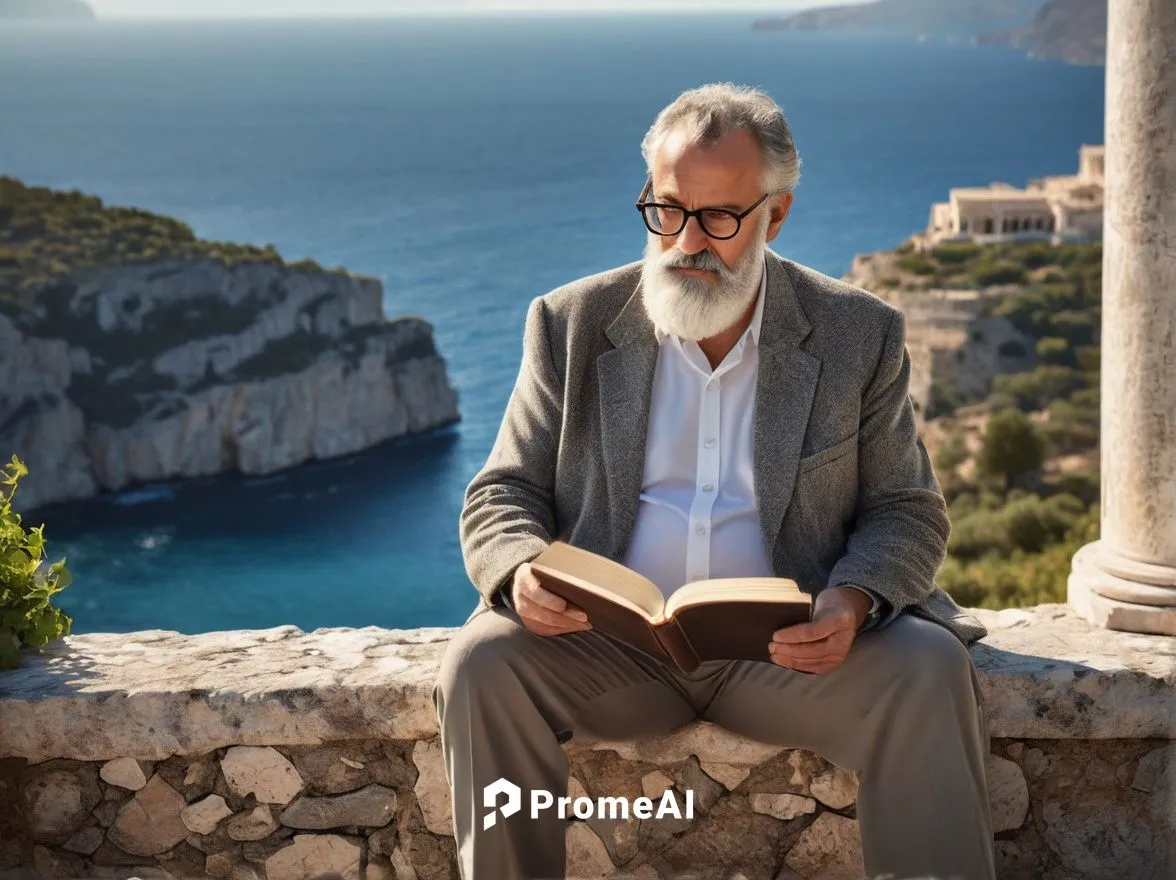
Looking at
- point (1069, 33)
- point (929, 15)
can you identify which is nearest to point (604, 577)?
point (1069, 33)

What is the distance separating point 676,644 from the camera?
1912mm

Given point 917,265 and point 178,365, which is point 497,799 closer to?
point 178,365

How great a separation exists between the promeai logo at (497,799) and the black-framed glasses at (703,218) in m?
0.90

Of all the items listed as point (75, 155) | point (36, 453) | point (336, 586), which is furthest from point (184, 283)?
point (75, 155)

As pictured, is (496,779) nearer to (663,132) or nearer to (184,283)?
(663,132)

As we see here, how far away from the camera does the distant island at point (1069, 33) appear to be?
82875 millimetres

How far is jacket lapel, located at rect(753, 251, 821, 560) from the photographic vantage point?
2.23 m

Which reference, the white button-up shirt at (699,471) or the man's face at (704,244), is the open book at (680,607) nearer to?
the white button-up shirt at (699,471)

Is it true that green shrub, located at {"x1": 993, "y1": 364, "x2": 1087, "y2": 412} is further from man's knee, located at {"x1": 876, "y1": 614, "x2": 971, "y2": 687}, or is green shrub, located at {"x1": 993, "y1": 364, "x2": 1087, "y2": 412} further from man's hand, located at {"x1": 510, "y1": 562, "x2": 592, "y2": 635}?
man's hand, located at {"x1": 510, "y1": 562, "x2": 592, "y2": 635}

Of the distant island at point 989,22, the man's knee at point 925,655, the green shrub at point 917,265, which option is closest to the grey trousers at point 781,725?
the man's knee at point 925,655

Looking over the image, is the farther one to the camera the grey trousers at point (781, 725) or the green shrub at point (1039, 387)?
the green shrub at point (1039, 387)

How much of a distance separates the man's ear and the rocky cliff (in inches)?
1722

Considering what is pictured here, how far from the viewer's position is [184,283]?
46062mm

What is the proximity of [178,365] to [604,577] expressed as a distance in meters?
45.0
